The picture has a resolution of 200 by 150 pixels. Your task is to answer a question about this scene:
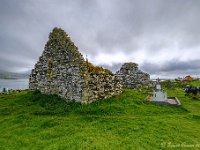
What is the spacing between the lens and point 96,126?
531 inches

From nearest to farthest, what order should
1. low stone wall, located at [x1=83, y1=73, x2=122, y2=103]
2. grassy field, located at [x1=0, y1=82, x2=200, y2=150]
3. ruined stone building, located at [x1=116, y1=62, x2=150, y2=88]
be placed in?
grassy field, located at [x1=0, y1=82, x2=200, y2=150] < low stone wall, located at [x1=83, y1=73, x2=122, y2=103] < ruined stone building, located at [x1=116, y1=62, x2=150, y2=88]

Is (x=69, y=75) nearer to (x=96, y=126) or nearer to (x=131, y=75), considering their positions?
(x=96, y=126)

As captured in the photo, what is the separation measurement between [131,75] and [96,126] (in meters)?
30.4

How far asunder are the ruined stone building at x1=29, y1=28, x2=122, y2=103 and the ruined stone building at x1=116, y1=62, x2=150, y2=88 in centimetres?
1865

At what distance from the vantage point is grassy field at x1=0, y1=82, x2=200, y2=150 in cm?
1109

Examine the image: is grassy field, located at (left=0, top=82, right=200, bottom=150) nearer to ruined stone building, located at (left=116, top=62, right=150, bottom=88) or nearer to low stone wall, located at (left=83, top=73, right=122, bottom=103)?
low stone wall, located at (left=83, top=73, right=122, bottom=103)

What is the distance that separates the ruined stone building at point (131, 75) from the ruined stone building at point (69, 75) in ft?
61.2

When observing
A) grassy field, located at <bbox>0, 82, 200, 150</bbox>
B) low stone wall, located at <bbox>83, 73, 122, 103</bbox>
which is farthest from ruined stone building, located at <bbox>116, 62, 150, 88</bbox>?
grassy field, located at <bbox>0, 82, 200, 150</bbox>

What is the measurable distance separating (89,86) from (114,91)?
15.3 ft

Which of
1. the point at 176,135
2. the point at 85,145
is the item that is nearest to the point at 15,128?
the point at 85,145

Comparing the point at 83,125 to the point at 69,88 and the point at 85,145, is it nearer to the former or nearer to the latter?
the point at 85,145

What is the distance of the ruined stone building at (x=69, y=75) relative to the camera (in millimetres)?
18828

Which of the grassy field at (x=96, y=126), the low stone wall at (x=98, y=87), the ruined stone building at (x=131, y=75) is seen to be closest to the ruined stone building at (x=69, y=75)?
the low stone wall at (x=98, y=87)

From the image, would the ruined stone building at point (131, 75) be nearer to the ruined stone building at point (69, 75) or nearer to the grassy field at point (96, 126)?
the ruined stone building at point (69, 75)
